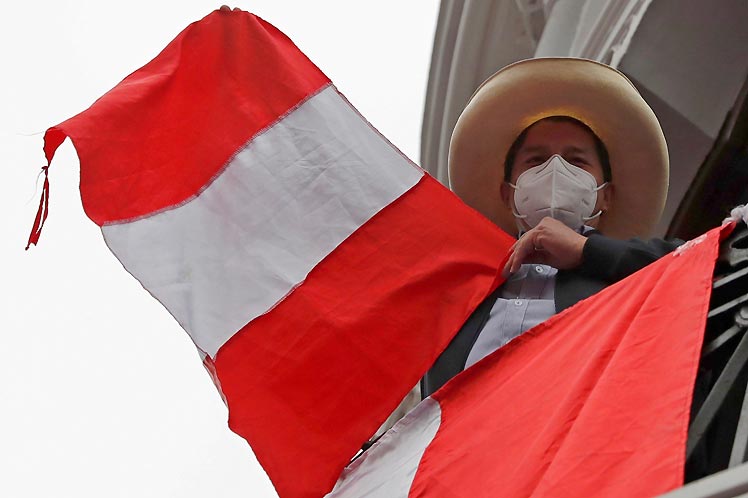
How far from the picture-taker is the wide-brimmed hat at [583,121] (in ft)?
14.3

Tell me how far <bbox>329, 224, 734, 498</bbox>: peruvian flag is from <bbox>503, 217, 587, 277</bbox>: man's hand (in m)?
0.48

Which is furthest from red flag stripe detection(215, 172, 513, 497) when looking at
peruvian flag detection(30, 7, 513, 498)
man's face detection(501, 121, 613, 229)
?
man's face detection(501, 121, 613, 229)

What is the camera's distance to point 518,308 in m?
3.54

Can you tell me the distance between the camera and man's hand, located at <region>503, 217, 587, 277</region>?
3.53 metres

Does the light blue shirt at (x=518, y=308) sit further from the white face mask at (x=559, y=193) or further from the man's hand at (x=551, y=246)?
the white face mask at (x=559, y=193)

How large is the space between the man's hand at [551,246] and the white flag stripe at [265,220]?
1.91 feet

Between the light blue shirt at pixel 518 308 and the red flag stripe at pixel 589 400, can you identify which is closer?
the red flag stripe at pixel 589 400

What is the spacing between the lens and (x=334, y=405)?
345cm

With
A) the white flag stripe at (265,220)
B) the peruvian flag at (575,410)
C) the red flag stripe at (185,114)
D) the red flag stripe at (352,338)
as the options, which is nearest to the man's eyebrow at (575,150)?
the red flag stripe at (352,338)

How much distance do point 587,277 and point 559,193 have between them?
49 centimetres

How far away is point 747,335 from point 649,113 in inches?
88.8

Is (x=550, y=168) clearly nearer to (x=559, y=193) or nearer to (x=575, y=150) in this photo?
(x=559, y=193)

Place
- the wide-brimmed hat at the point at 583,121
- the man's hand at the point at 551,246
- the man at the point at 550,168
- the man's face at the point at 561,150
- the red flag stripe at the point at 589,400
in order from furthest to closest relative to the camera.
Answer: the wide-brimmed hat at the point at 583,121 → the man's face at the point at 561,150 → the man at the point at 550,168 → the man's hand at the point at 551,246 → the red flag stripe at the point at 589,400

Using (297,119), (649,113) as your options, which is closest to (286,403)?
(297,119)
